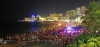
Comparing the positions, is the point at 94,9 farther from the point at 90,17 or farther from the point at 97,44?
the point at 97,44

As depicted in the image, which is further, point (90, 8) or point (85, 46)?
point (90, 8)

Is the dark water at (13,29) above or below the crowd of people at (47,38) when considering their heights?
above

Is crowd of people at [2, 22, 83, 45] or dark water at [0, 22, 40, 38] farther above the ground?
dark water at [0, 22, 40, 38]

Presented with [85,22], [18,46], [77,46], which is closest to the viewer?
[77,46]

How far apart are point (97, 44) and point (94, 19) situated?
4728mm

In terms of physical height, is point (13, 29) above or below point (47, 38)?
above

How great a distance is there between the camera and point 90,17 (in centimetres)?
1524

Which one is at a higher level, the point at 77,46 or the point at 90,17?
the point at 90,17

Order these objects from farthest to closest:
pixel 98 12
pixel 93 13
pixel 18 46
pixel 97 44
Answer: pixel 18 46, pixel 93 13, pixel 98 12, pixel 97 44

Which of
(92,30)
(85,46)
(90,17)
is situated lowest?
(85,46)

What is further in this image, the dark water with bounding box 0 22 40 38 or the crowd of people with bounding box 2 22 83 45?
the dark water with bounding box 0 22 40 38

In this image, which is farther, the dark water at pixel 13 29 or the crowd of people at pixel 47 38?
the dark water at pixel 13 29

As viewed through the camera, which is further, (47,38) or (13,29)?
(13,29)

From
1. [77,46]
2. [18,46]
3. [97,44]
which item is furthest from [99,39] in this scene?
[18,46]
